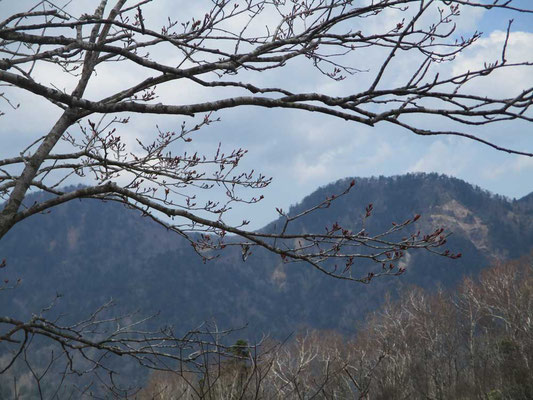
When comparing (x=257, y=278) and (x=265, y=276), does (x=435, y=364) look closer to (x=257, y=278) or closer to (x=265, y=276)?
(x=257, y=278)

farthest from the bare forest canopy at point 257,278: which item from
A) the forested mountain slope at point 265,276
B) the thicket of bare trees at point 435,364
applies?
the thicket of bare trees at point 435,364

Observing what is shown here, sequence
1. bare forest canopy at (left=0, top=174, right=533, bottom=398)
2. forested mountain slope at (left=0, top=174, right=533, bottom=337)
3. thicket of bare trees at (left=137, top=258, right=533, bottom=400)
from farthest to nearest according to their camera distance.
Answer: forested mountain slope at (left=0, top=174, right=533, bottom=337) → bare forest canopy at (left=0, top=174, right=533, bottom=398) → thicket of bare trees at (left=137, top=258, right=533, bottom=400)

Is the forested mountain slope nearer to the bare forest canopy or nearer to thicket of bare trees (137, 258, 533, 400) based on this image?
the bare forest canopy

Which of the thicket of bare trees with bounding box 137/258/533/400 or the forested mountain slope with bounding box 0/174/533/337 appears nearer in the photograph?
the thicket of bare trees with bounding box 137/258/533/400

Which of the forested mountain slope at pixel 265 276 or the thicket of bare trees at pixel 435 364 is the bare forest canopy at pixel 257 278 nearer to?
the forested mountain slope at pixel 265 276

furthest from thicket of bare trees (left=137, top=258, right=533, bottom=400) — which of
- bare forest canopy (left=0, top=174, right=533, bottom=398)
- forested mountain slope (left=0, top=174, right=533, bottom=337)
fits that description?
forested mountain slope (left=0, top=174, right=533, bottom=337)

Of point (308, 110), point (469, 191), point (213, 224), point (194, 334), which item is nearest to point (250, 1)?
point (308, 110)

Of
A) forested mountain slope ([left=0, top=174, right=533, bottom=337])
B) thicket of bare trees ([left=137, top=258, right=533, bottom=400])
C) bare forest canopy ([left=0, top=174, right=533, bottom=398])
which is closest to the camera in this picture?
thicket of bare trees ([left=137, top=258, right=533, bottom=400])

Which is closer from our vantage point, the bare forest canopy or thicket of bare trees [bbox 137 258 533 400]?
thicket of bare trees [bbox 137 258 533 400]

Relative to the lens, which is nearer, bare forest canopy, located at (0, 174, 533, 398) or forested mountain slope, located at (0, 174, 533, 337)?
bare forest canopy, located at (0, 174, 533, 398)

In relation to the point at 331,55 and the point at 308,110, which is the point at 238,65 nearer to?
the point at 308,110

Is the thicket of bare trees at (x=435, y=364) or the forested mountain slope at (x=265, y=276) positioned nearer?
the thicket of bare trees at (x=435, y=364)

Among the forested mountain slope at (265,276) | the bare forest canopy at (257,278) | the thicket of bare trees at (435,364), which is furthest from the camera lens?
the forested mountain slope at (265,276)

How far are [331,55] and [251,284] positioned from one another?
182035mm
